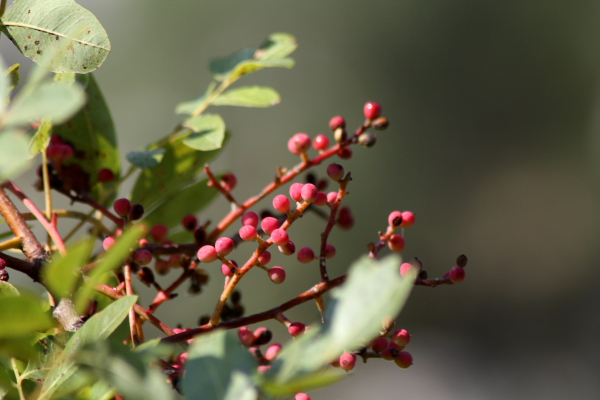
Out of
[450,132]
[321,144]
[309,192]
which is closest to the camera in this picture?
[309,192]

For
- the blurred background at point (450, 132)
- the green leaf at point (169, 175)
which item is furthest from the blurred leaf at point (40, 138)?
the blurred background at point (450, 132)

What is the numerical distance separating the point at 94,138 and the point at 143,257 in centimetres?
24

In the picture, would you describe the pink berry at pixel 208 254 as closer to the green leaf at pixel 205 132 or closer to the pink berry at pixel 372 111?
the green leaf at pixel 205 132

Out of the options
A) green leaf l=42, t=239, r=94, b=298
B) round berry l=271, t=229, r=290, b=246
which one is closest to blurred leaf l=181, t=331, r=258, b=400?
green leaf l=42, t=239, r=94, b=298

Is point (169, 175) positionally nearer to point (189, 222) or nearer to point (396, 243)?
point (189, 222)

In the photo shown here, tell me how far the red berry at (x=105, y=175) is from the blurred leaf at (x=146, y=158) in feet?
0.35

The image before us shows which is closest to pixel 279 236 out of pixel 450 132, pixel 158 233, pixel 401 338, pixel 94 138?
pixel 401 338

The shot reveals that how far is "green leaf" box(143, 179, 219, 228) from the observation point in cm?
68

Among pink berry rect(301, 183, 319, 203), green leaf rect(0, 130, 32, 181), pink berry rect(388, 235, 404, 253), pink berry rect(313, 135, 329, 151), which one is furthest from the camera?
pink berry rect(313, 135, 329, 151)

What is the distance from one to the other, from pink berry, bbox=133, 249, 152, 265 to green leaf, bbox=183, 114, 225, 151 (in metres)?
0.13

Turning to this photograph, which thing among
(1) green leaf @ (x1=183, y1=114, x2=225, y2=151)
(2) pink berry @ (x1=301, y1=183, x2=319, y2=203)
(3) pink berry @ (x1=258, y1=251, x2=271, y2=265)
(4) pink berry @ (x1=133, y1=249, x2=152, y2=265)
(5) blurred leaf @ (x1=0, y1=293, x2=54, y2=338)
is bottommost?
(4) pink berry @ (x1=133, y1=249, x2=152, y2=265)

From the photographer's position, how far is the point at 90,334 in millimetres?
292

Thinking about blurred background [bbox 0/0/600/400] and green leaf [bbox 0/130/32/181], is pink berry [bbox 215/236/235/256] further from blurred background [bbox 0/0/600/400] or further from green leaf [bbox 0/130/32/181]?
blurred background [bbox 0/0/600/400]

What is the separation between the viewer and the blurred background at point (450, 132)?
5848 mm
